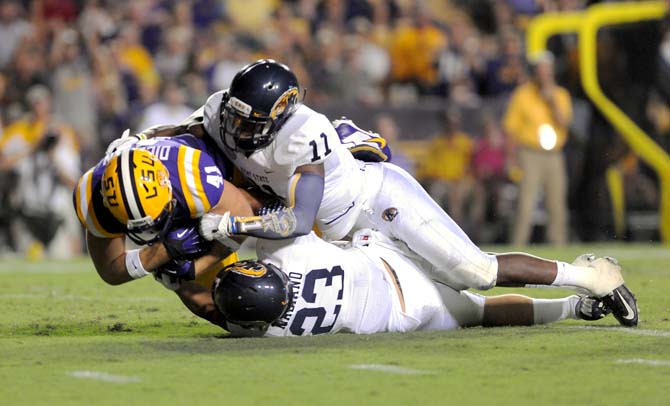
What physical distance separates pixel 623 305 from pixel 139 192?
8.08ft

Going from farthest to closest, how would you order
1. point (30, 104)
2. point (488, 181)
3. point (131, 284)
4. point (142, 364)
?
point (488, 181)
point (30, 104)
point (131, 284)
point (142, 364)

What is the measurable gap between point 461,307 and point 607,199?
8361 millimetres

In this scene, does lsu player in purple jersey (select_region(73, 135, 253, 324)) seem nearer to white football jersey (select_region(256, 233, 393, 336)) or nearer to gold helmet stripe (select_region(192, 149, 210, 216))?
gold helmet stripe (select_region(192, 149, 210, 216))

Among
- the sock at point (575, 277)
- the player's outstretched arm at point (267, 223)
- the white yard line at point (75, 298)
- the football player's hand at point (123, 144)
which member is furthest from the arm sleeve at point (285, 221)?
the white yard line at point (75, 298)

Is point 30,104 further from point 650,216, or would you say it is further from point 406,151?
point 650,216

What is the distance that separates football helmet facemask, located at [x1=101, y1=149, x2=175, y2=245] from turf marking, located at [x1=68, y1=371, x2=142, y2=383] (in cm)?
87

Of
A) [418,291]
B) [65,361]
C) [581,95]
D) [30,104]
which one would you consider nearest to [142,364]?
[65,361]

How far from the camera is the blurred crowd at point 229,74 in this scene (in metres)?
12.6

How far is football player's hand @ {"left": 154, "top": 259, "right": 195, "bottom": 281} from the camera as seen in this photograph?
550 cm

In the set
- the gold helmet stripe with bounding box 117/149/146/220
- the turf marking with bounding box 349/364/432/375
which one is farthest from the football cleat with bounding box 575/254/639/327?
the gold helmet stripe with bounding box 117/149/146/220

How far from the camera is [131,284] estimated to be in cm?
937

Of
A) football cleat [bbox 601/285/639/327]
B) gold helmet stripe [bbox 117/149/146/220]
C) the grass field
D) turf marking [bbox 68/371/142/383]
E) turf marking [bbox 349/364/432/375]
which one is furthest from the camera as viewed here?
football cleat [bbox 601/285/639/327]

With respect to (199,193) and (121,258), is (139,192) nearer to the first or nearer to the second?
(199,193)

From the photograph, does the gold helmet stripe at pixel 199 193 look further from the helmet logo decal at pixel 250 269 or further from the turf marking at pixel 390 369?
the turf marking at pixel 390 369
